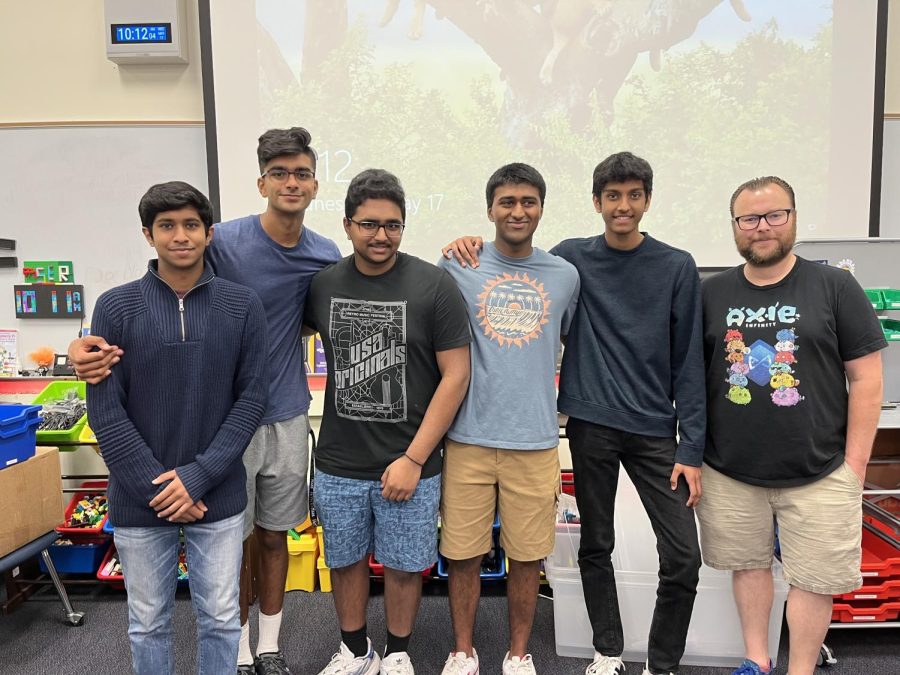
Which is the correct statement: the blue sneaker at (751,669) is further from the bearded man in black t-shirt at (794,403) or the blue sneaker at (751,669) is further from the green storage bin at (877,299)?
the green storage bin at (877,299)

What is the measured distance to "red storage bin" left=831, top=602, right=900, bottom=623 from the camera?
2176mm

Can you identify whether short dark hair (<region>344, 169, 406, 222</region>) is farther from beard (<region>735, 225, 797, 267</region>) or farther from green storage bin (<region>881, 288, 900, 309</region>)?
green storage bin (<region>881, 288, 900, 309</region>)

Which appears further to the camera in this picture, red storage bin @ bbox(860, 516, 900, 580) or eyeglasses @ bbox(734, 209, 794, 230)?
red storage bin @ bbox(860, 516, 900, 580)

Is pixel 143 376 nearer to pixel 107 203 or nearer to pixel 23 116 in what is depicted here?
pixel 107 203

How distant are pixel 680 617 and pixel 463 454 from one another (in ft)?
2.92

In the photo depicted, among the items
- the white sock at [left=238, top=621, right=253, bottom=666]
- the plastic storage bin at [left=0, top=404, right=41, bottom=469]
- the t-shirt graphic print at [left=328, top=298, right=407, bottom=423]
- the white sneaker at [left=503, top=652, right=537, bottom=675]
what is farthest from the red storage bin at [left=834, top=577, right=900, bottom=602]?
the plastic storage bin at [left=0, top=404, right=41, bottom=469]

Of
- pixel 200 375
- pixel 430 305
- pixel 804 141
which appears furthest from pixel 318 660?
pixel 804 141

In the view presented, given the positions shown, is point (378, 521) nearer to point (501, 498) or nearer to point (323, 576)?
point (501, 498)

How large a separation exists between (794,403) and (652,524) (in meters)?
0.59

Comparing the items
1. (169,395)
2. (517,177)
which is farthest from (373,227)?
(169,395)

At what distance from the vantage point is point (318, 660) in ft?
7.04

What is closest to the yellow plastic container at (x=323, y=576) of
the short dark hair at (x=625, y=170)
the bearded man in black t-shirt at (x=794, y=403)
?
the bearded man in black t-shirt at (x=794, y=403)

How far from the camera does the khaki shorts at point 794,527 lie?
5.54ft

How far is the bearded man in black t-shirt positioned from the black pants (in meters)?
0.17
